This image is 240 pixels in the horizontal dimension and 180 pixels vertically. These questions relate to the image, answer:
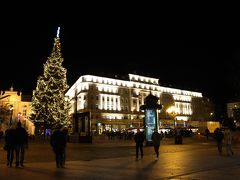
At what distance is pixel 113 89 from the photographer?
106 meters

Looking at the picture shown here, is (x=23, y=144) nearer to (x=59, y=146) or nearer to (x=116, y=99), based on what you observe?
(x=59, y=146)

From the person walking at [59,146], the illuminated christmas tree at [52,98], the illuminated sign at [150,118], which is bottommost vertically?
the person walking at [59,146]

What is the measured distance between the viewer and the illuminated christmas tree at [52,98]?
4681 cm

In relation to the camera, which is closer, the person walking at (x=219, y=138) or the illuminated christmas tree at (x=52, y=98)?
the person walking at (x=219, y=138)

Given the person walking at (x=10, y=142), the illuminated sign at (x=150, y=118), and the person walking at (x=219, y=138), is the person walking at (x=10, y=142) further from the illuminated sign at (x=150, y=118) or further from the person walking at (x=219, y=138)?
the illuminated sign at (x=150, y=118)

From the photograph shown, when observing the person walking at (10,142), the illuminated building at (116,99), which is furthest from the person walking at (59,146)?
the illuminated building at (116,99)

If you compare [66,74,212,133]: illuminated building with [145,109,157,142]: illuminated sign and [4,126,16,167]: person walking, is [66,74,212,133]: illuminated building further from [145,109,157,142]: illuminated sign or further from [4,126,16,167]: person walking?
[4,126,16,167]: person walking

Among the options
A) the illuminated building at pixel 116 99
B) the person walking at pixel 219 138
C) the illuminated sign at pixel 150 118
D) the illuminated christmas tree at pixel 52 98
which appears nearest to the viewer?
the person walking at pixel 219 138

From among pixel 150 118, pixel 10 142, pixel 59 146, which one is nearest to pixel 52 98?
pixel 150 118

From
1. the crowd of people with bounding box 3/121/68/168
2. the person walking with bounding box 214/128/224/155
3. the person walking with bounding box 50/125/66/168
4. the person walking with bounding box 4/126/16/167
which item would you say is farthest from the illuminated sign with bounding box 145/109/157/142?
the person walking with bounding box 4/126/16/167

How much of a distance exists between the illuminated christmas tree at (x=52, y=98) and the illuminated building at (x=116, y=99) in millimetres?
39610

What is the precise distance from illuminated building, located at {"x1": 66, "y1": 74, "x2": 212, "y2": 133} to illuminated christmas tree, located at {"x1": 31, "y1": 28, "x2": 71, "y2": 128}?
3961 cm

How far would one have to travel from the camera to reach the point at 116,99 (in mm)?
106312

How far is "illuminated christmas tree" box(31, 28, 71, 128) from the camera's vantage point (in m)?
46.8
